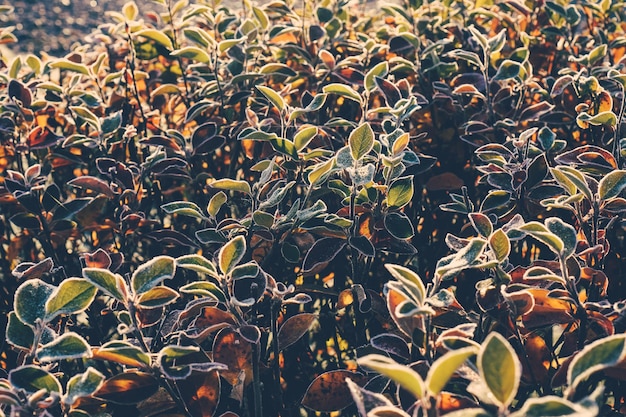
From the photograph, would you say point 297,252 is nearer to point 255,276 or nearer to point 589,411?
point 255,276

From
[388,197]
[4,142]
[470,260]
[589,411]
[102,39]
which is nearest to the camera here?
[589,411]

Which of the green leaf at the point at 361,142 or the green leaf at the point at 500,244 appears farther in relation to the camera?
the green leaf at the point at 361,142

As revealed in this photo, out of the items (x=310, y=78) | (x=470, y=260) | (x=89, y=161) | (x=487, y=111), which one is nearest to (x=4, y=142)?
(x=89, y=161)

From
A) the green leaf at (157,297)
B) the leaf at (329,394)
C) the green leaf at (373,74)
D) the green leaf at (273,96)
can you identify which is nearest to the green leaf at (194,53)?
the green leaf at (273,96)

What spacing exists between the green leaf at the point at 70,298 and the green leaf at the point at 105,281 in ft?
0.18

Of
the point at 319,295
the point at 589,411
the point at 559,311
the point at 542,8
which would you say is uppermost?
the point at 542,8

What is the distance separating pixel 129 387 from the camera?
1.46 meters

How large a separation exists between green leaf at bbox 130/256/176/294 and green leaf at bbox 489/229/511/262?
0.68 meters

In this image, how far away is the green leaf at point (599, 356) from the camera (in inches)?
43.1

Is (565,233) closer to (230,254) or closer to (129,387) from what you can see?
(230,254)

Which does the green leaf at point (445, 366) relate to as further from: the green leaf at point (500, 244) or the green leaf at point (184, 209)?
the green leaf at point (184, 209)

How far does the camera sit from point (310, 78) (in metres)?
2.73

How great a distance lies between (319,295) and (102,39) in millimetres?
1701

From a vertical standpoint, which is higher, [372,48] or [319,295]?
[372,48]
